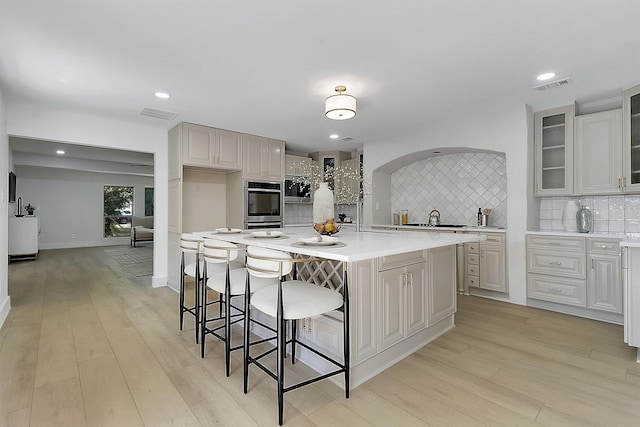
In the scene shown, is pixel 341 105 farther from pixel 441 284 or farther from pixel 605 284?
pixel 605 284

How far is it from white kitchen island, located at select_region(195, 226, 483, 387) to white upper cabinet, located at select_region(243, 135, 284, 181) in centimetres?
265

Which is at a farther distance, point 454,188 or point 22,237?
point 22,237

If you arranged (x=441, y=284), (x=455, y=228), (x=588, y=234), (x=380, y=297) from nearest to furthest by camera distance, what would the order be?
(x=380, y=297) < (x=441, y=284) < (x=588, y=234) < (x=455, y=228)

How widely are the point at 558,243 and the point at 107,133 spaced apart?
225 inches

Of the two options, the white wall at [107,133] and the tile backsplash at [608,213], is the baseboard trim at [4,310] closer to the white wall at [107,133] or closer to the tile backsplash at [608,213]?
the white wall at [107,133]

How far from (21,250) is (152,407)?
714 centimetres

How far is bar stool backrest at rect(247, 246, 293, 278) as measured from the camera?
1689mm

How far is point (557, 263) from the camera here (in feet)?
11.1

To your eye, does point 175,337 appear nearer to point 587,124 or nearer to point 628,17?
point 628,17

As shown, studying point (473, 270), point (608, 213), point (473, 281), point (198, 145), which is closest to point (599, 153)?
point (608, 213)

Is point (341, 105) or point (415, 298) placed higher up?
point (341, 105)

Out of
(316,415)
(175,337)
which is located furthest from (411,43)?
(175,337)

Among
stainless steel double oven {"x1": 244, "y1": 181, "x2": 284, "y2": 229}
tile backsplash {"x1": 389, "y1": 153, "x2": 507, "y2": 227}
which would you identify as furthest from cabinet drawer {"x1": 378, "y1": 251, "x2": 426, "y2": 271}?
stainless steel double oven {"x1": 244, "y1": 181, "x2": 284, "y2": 229}

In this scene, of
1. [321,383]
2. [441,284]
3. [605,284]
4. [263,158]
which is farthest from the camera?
[263,158]
